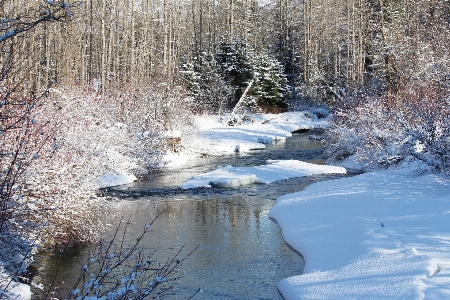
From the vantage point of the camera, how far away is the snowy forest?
659 cm

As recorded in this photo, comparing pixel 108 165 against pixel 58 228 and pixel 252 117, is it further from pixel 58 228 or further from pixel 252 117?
pixel 252 117

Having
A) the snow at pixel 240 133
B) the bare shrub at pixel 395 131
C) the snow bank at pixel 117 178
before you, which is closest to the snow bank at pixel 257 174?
the bare shrub at pixel 395 131

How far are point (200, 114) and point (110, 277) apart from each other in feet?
80.6

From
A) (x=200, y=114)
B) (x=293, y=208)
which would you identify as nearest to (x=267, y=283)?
(x=293, y=208)

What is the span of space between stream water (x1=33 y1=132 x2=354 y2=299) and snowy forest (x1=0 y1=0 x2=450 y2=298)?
0.80 meters

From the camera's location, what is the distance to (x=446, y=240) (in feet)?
24.6

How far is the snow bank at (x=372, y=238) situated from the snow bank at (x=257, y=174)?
10.7 feet

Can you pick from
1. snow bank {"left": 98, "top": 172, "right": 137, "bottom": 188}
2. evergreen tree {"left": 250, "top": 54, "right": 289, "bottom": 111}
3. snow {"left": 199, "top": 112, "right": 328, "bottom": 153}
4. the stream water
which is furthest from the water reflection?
evergreen tree {"left": 250, "top": 54, "right": 289, "bottom": 111}

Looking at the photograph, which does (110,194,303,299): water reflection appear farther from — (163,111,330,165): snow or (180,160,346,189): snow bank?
(163,111,330,165): snow

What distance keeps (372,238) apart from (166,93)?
648 inches

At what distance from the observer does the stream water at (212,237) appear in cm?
764

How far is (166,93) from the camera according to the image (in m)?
23.3

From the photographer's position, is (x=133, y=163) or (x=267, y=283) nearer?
(x=267, y=283)

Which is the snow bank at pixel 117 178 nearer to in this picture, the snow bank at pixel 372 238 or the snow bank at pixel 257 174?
the snow bank at pixel 257 174
